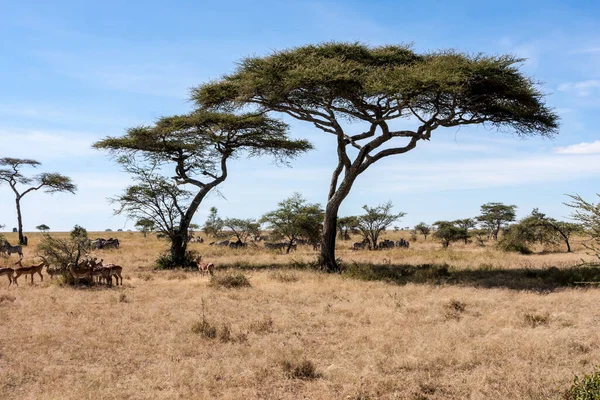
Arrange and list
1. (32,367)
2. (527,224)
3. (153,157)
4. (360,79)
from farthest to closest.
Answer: (527,224) < (153,157) < (360,79) < (32,367)

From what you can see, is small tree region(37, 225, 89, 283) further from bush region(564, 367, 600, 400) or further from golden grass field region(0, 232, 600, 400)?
bush region(564, 367, 600, 400)

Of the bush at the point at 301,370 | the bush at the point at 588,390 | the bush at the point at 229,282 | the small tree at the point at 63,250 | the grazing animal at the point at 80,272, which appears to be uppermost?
the small tree at the point at 63,250

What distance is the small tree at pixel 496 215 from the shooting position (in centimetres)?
5228

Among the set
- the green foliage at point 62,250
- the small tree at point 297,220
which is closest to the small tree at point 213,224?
the small tree at point 297,220

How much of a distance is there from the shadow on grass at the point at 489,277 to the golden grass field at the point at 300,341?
391 mm

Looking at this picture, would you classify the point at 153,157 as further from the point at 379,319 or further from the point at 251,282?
the point at 379,319

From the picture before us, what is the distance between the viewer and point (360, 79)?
1808cm

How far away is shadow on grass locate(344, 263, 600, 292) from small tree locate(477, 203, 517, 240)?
36.1 metres

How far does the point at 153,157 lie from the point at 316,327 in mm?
17577

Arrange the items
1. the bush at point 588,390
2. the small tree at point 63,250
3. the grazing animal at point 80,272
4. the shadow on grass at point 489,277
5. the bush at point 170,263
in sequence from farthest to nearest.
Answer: the bush at point 170,263
the small tree at point 63,250
the shadow on grass at point 489,277
the grazing animal at point 80,272
the bush at point 588,390

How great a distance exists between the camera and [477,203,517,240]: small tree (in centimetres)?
5228

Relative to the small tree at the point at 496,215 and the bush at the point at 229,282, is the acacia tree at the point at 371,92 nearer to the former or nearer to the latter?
the bush at the point at 229,282

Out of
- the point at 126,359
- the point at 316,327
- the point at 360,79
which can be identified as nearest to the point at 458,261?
the point at 360,79

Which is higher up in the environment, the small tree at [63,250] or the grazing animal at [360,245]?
the small tree at [63,250]
